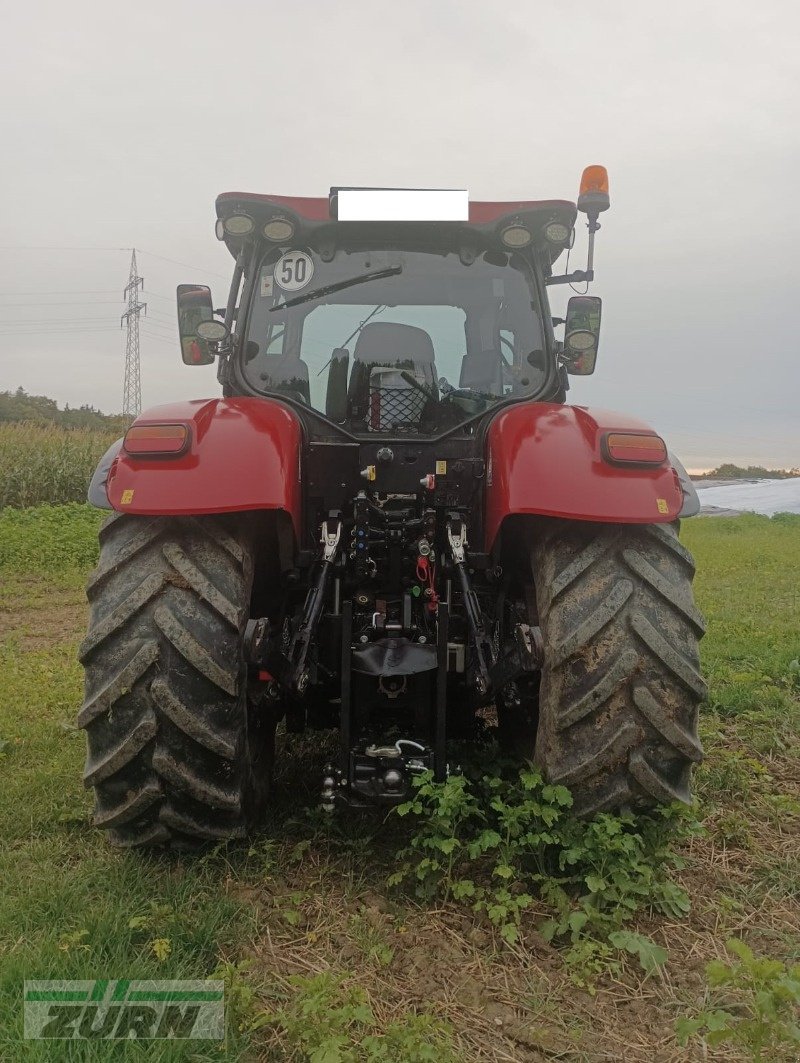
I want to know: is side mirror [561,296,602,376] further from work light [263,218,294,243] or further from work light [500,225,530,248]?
work light [263,218,294,243]

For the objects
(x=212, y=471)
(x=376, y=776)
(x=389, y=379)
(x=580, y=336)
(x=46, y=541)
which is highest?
(x=580, y=336)

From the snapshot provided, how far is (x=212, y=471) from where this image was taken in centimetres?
244

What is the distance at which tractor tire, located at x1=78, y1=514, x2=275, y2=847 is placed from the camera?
2391 mm

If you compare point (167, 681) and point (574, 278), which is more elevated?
point (574, 278)

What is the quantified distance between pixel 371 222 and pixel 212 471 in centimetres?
131

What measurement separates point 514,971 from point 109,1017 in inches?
40.1

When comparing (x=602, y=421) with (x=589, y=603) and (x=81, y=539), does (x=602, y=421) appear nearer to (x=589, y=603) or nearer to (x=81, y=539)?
(x=589, y=603)

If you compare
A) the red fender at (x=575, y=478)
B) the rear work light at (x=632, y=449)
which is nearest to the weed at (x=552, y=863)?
the red fender at (x=575, y=478)

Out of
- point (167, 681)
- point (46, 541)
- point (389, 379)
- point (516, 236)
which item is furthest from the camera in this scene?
point (46, 541)

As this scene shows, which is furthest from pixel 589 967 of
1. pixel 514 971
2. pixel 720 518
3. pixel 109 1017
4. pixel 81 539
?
pixel 720 518

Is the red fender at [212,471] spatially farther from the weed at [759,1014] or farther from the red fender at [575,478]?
the weed at [759,1014]

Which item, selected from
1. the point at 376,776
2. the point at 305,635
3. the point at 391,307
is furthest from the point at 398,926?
the point at 391,307

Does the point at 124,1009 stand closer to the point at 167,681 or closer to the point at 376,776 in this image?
the point at 167,681

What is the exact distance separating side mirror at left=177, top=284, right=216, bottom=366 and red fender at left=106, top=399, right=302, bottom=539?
2.75ft
